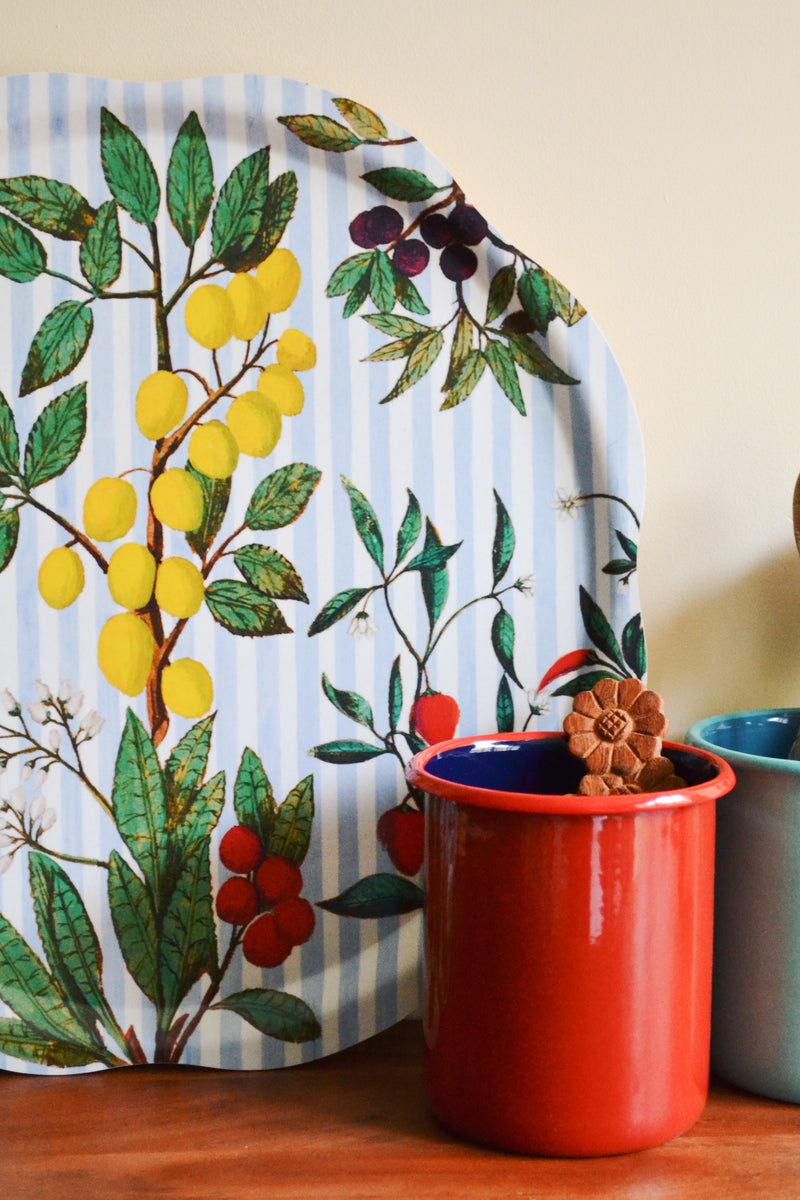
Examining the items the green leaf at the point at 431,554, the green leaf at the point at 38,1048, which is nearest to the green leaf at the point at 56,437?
the green leaf at the point at 431,554

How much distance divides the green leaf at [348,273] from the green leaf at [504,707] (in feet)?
0.83

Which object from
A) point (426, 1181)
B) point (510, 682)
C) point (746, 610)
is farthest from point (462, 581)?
point (426, 1181)

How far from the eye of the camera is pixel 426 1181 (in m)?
0.45

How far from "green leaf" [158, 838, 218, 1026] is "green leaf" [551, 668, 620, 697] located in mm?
235

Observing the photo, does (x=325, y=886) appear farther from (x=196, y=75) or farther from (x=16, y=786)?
(x=196, y=75)

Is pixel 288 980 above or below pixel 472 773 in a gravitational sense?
below

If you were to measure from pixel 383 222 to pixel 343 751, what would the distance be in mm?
320

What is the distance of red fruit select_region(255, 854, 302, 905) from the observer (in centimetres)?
58

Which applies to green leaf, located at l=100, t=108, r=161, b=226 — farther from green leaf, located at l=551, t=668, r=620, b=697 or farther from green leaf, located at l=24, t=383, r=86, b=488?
green leaf, located at l=551, t=668, r=620, b=697

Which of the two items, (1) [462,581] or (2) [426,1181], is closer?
(2) [426,1181]

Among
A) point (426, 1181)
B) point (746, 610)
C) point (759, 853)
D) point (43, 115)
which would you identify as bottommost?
point (426, 1181)

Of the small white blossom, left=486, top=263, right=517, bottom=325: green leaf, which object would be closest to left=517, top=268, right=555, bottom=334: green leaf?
left=486, top=263, right=517, bottom=325: green leaf

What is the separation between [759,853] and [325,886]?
0.82ft

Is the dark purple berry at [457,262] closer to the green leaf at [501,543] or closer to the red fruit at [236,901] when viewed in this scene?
the green leaf at [501,543]
